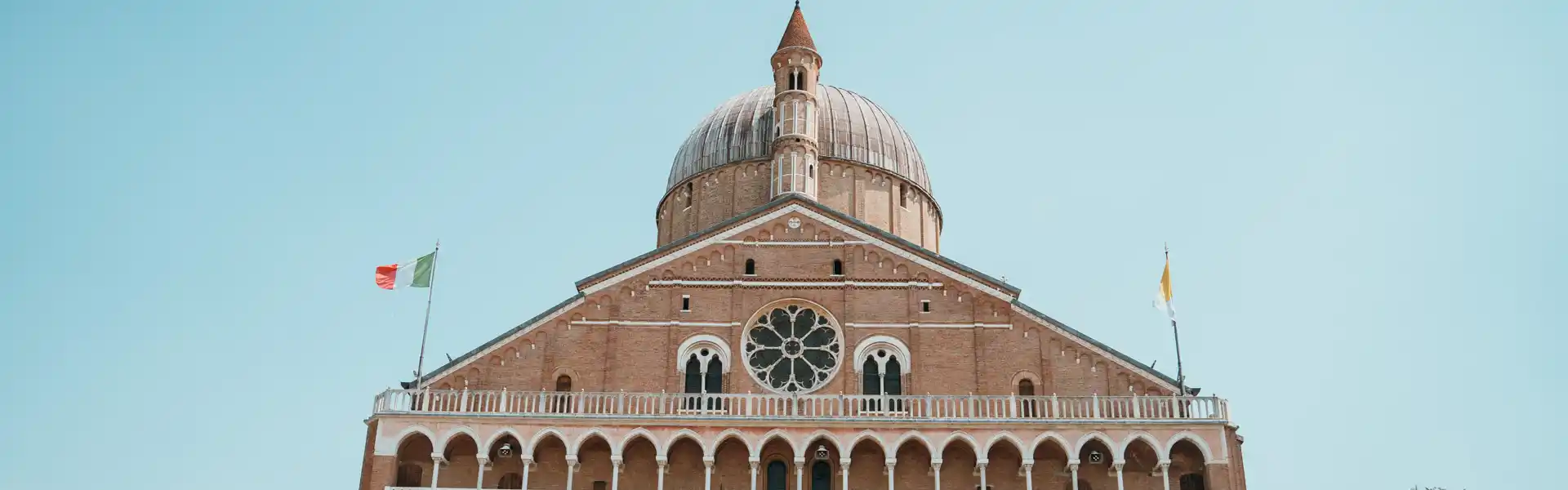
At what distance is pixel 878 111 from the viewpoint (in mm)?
50562

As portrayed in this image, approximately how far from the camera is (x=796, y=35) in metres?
43.5

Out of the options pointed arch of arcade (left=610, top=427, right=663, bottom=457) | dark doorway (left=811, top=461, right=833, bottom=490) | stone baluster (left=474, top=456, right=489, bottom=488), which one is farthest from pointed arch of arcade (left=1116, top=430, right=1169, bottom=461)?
stone baluster (left=474, top=456, right=489, bottom=488)

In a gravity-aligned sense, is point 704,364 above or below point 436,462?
above

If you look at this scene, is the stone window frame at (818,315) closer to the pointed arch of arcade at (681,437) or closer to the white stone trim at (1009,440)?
the pointed arch of arcade at (681,437)

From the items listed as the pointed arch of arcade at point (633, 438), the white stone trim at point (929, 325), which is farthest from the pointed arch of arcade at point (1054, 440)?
the pointed arch of arcade at point (633, 438)

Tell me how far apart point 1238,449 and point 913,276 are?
8.96 metres

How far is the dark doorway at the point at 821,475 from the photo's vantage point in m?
34.8

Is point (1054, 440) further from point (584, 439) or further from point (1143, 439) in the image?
point (584, 439)

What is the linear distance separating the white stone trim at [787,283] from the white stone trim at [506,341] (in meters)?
2.11

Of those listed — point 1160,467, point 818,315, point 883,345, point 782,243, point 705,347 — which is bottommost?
point 1160,467

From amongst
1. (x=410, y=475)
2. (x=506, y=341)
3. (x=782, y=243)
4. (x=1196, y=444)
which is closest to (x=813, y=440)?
(x=782, y=243)

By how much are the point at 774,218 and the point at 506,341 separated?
7728 mm

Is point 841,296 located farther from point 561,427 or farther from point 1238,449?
point 1238,449

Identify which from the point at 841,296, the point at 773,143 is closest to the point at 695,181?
the point at 773,143
